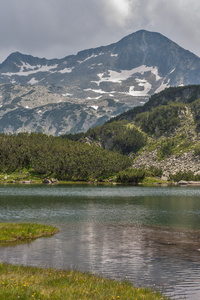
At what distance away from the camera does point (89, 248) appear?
35.8 m

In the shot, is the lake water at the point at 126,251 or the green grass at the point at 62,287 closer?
the green grass at the point at 62,287

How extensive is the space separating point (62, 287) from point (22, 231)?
77.6ft

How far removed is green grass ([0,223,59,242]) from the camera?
3955cm

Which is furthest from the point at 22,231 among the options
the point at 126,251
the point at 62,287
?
the point at 62,287

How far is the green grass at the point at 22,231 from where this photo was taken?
130 ft

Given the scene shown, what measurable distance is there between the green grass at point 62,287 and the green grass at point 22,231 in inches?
618

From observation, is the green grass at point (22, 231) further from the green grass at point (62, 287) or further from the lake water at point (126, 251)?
the green grass at point (62, 287)

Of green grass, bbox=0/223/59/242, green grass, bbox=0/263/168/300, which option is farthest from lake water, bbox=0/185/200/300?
green grass, bbox=0/263/168/300

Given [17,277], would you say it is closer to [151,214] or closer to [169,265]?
[169,265]

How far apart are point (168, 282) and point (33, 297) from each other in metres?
12.0

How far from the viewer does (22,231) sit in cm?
4184

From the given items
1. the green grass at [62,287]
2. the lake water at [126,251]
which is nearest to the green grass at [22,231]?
the lake water at [126,251]

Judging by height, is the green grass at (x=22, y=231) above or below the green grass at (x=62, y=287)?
below

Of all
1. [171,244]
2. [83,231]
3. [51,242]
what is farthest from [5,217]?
[171,244]
